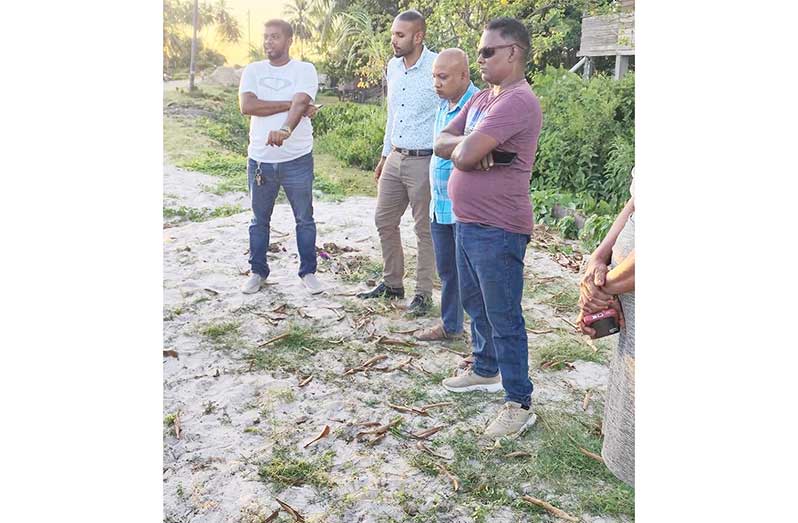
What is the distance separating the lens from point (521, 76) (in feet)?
6.64

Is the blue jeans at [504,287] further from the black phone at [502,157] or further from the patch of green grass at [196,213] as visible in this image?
the patch of green grass at [196,213]

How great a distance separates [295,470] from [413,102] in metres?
1.68

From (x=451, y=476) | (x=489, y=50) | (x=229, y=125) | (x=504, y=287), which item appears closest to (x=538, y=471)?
(x=451, y=476)

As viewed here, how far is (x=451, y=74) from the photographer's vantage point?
252 cm

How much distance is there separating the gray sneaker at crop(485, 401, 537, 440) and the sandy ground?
12cm

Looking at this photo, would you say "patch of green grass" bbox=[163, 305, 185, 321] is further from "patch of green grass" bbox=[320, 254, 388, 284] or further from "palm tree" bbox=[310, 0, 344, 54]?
"palm tree" bbox=[310, 0, 344, 54]

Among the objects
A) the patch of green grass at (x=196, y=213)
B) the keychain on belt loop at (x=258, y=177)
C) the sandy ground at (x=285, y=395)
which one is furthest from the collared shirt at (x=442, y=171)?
the patch of green grass at (x=196, y=213)

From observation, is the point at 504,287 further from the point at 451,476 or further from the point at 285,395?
the point at 285,395

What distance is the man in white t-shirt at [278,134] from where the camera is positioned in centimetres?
328

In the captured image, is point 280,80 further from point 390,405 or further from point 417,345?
point 390,405

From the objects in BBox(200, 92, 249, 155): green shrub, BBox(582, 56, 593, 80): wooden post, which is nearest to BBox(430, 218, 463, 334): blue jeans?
BBox(582, 56, 593, 80): wooden post

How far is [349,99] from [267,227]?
0.77 meters

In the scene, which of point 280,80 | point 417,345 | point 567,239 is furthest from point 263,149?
point 567,239

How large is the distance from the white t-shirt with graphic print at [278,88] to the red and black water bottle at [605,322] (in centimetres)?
216
